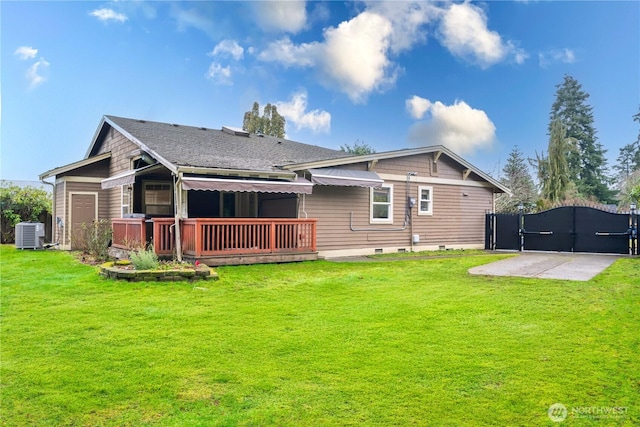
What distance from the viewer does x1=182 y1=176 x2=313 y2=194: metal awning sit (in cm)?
1054

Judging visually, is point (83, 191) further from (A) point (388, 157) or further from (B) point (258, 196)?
(A) point (388, 157)

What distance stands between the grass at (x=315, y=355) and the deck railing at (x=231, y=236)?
9.25 feet

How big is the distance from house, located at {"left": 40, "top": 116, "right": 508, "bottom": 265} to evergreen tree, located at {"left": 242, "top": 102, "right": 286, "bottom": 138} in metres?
15.4

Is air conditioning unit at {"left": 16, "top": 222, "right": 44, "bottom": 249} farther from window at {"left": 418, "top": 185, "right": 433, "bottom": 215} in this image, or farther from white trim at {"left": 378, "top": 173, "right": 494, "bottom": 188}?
window at {"left": 418, "top": 185, "right": 433, "bottom": 215}

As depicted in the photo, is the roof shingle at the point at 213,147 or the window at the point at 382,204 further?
the window at the point at 382,204

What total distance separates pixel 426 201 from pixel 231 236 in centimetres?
825

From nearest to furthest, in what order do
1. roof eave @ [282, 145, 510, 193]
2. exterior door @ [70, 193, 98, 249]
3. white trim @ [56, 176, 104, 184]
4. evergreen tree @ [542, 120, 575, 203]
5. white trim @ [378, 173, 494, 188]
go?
1. roof eave @ [282, 145, 510, 193]
2. white trim @ [378, 173, 494, 188]
3. exterior door @ [70, 193, 98, 249]
4. white trim @ [56, 176, 104, 184]
5. evergreen tree @ [542, 120, 575, 203]

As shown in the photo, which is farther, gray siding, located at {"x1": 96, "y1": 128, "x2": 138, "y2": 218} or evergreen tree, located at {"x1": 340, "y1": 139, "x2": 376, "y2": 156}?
evergreen tree, located at {"x1": 340, "y1": 139, "x2": 376, "y2": 156}

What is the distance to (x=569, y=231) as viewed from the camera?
52.3 ft

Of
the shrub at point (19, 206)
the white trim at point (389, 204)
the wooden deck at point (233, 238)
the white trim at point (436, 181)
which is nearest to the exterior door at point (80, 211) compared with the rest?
the wooden deck at point (233, 238)

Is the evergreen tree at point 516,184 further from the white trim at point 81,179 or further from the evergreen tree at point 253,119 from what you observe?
the white trim at point 81,179

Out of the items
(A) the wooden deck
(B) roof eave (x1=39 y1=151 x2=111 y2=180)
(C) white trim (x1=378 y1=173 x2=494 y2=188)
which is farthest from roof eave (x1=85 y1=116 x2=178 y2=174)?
(C) white trim (x1=378 y1=173 x2=494 y2=188)

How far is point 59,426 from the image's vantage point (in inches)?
116

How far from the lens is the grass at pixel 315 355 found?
10.4 ft
